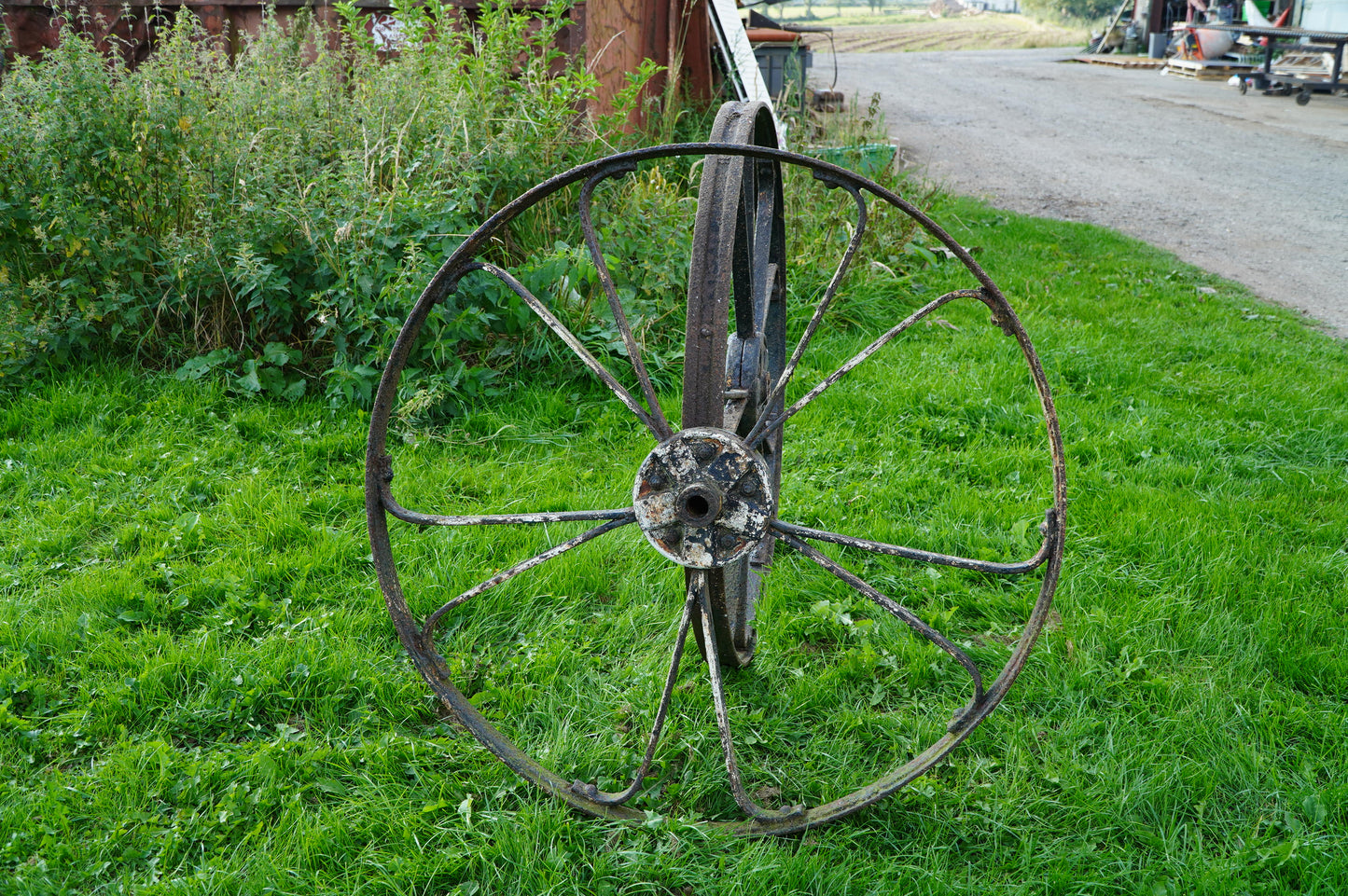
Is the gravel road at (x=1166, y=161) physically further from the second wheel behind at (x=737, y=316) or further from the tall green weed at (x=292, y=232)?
the tall green weed at (x=292, y=232)

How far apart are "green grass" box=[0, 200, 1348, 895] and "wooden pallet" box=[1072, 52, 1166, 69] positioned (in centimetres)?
1664

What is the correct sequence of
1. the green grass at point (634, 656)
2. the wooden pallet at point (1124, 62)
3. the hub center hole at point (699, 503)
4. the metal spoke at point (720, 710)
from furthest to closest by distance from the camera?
1. the wooden pallet at point (1124, 62)
2. the green grass at point (634, 656)
3. the metal spoke at point (720, 710)
4. the hub center hole at point (699, 503)

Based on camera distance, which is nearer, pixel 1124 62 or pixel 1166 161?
pixel 1166 161

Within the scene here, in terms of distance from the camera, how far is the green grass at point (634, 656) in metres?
1.93

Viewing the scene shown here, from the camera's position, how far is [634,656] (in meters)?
2.54

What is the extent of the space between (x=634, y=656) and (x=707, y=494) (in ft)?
3.24

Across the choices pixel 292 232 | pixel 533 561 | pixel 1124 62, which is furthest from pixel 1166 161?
pixel 1124 62

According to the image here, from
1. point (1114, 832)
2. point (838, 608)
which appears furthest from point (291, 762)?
point (1114, 832)

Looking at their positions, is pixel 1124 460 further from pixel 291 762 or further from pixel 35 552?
pixel 35 552

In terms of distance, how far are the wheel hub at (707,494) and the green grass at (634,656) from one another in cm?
67

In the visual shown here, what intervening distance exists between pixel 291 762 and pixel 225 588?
0.78 meters

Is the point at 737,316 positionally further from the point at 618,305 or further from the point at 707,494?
the point at 707,494

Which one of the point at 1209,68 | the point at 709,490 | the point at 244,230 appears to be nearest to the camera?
the point at 709,490

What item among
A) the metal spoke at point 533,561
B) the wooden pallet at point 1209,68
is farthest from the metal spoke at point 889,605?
the wooden pallet at point 1209,68
